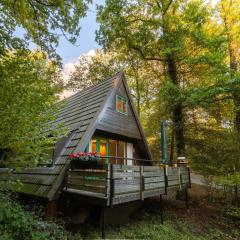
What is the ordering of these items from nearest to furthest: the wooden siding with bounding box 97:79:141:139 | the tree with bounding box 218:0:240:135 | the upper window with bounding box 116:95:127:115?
the wooden siding with bounding box 97:79:141:139 → the upper window with bounding box 116:95:127:115 → the tree with bounding box 218:0:240:135

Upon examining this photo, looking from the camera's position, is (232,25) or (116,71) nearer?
(232,25)

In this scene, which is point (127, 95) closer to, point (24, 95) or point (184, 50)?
point (184, 50)

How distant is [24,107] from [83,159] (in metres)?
3.15

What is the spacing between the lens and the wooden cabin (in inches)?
233

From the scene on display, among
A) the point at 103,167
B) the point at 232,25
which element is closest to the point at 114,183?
the point at 103,167

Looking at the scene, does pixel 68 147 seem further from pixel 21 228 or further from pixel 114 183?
pixel 21 228

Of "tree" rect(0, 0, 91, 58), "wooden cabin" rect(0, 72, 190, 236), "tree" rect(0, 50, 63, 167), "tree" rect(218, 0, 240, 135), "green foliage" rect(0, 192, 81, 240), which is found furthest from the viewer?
"tree" rect(218, 0, 240, 135)

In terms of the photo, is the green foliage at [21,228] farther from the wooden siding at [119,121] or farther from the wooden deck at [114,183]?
the wooden siding at [119,121]

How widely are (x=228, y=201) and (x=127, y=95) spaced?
7.85 m

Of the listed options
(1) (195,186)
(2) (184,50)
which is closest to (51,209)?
(1) (195,186)

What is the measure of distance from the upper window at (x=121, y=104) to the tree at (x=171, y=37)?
2.88 m

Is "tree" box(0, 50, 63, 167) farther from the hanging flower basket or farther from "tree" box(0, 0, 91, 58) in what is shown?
the hanging flower basket

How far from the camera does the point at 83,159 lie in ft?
22.2

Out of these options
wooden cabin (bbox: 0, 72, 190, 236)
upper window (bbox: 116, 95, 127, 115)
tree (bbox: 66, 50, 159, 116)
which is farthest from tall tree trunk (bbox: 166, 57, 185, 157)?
tree (bbox: 66, 50, 159, 116)
